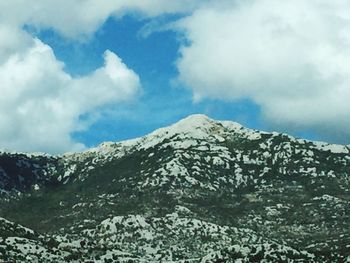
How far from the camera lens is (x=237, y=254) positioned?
19612 cm

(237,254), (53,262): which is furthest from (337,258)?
(53,262)

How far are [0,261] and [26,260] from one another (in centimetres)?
1053

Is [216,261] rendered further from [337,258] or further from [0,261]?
[0,261]

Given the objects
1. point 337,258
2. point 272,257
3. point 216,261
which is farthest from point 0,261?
point 337,258

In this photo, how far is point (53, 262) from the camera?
198 m

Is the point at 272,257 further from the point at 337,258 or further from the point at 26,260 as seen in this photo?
the point at 26,260

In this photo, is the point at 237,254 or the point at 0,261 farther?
the point at 237,254

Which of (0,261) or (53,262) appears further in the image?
(53,262)

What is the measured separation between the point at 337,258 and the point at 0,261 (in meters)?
92.3

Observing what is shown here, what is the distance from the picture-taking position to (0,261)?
184 metres

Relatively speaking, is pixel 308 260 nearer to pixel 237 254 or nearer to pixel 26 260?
pixel 237 254

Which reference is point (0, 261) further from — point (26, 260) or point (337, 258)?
point (337, 258)

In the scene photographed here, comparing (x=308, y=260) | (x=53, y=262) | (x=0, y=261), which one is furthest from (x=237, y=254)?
(x=0, y=261)

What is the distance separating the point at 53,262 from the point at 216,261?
157ft
